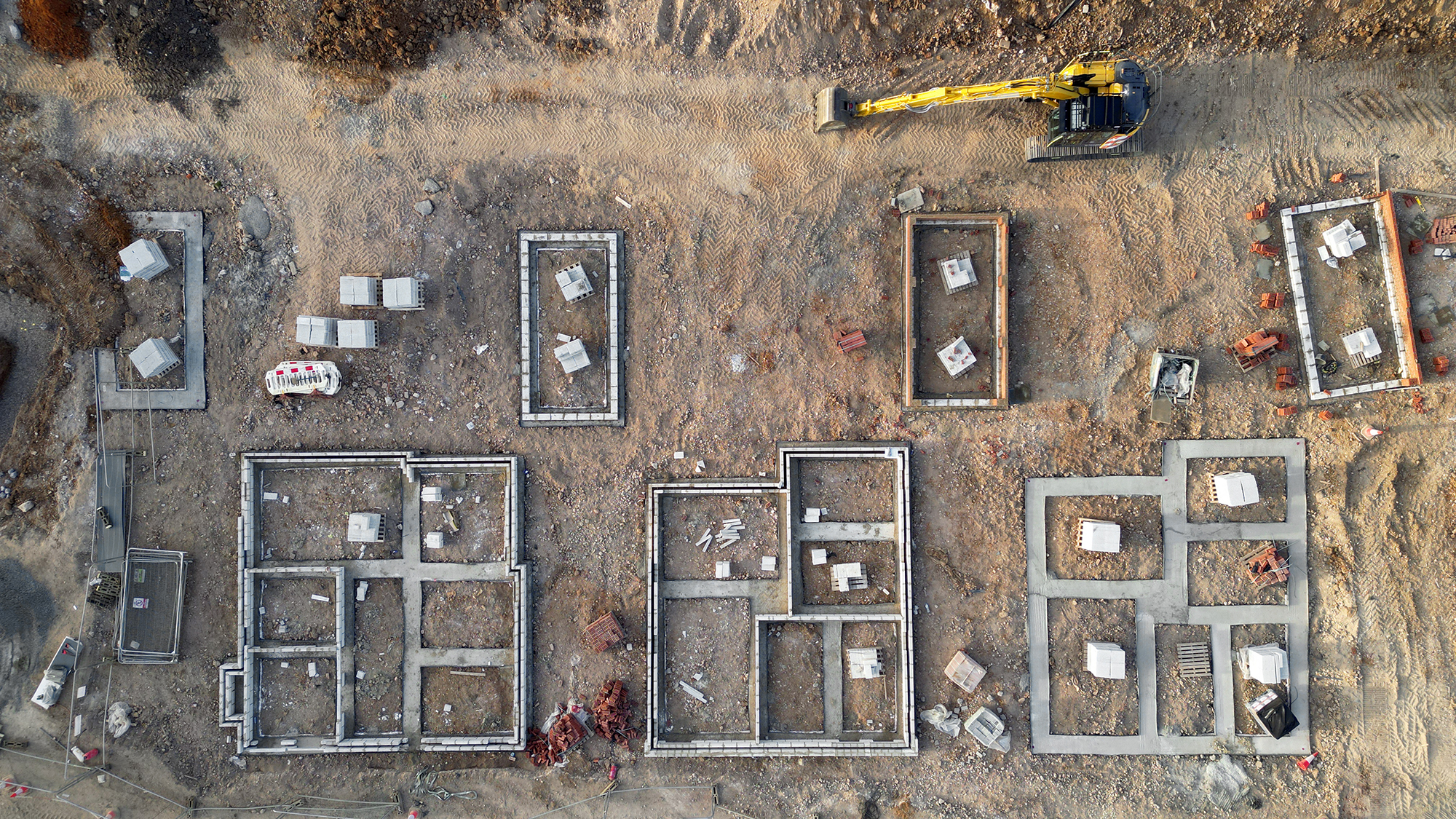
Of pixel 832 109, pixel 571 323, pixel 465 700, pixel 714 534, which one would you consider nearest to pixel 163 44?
pixel 571 323

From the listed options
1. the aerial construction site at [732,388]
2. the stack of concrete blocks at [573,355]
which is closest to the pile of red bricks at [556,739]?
the aerial construction site at [732,388]

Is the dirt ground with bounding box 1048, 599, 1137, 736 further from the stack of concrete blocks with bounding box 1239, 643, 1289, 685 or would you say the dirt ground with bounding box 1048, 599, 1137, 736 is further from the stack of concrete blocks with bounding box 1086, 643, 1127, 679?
the stack of concrete blocks with bounding box 1239, 643, 1289, 685

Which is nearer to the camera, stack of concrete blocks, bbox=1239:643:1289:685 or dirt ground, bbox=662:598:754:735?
stack of concrete blocks, bbox=1239:643:1289:685

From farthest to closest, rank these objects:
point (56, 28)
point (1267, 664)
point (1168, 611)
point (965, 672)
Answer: point (1168, 611) < point (965, 672) < point (56, 28) < point (1267, 664)

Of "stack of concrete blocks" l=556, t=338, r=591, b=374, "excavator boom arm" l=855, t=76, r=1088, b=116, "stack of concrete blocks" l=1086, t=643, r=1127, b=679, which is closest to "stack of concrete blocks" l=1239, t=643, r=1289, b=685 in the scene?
"stack of concrete blocks" l=1086, t=643, r=1127, b=679

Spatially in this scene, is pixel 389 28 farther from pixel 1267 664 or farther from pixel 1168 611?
pixel 1267 664

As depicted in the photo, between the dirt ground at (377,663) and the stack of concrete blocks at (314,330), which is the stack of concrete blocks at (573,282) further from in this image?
the dirt ground at (377,663)
